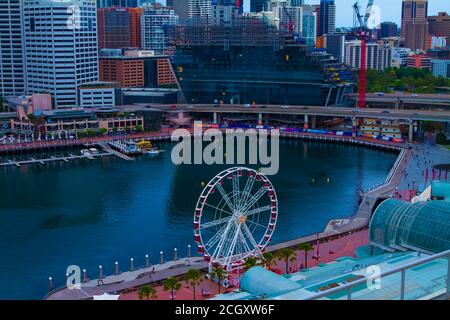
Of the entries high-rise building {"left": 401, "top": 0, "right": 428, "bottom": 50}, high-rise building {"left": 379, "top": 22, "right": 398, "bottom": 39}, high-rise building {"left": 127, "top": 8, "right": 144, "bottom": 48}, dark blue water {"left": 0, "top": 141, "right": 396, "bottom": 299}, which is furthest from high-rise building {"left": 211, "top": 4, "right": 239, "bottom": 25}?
high-rise building {"left": 379, "top": 22, "right": 398, "bottom": 39}

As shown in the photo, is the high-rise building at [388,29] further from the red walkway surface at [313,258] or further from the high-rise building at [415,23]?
the red walkway surface at [313,258]

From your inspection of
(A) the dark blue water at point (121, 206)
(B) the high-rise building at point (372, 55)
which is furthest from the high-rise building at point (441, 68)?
(A) the dark blue water at point (121, 206)

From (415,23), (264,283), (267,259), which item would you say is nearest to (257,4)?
(415,23)

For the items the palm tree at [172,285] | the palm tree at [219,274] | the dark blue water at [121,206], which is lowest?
the dark blue water at [121,206]

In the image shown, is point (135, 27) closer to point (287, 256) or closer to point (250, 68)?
point (250, 68)

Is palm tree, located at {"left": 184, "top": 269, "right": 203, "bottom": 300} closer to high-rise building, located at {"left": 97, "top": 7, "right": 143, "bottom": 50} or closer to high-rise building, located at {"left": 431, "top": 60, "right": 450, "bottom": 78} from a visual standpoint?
high-rise building, located at {"left": 97, "top": 7, "right": 143, "bottom": 50}

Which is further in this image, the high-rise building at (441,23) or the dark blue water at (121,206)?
the high-rise building at (441,23)
